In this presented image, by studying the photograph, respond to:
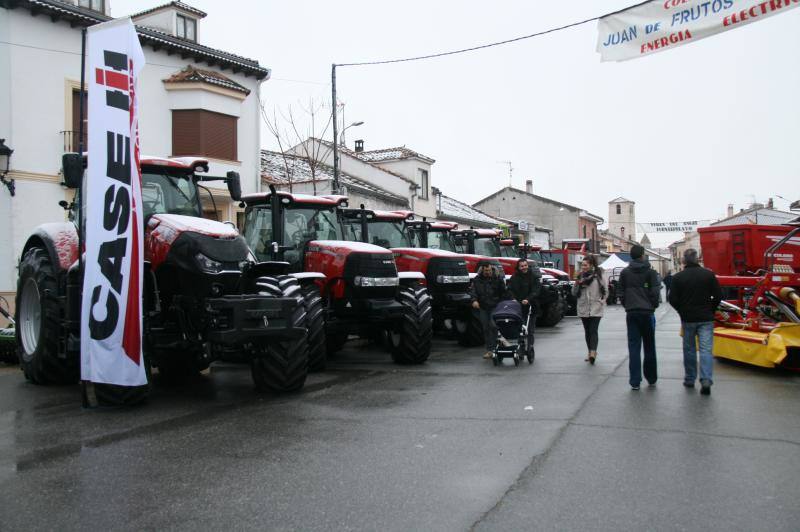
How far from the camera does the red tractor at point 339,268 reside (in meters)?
10.5

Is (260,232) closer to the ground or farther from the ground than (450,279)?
farther from the ground

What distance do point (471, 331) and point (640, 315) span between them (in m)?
5.41

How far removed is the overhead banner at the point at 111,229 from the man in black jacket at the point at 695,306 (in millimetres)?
6252

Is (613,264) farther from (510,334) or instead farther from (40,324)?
(40,324)

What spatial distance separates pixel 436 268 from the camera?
13.7 meters

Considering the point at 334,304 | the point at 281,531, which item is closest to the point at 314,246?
the point at 334,304

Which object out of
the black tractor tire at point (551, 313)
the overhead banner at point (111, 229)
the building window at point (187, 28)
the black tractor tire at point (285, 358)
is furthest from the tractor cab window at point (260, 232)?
the building window at point (187, 28)

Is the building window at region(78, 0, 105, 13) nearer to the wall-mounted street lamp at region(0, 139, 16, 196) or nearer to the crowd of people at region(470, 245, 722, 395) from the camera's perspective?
the wall-mounted street lamp at region(0, 139, 16, 196)

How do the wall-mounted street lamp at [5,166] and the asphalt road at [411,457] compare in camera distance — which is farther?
the wall-mounted street lamp at [5,166]

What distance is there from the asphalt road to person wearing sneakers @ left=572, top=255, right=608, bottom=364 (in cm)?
216

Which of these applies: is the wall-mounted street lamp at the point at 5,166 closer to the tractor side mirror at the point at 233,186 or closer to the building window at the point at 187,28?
the building window at the point at 187,28

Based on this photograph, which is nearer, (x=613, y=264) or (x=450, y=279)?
(x=450, y=279)

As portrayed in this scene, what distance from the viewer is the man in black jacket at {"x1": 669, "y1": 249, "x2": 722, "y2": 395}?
8.71 metres

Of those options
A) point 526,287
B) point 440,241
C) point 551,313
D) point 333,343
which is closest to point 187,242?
point 333,343
